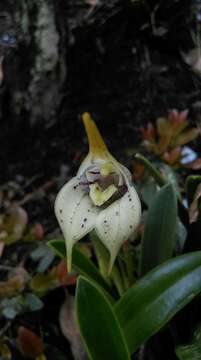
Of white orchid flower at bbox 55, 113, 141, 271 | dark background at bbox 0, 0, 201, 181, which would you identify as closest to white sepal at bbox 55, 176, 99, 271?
white orchid flower at bbox 55, 113, 141, 271

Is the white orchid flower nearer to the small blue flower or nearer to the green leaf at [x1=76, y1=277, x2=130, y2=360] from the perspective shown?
the green leaf at [x1=76, y1=277, x2=130, y2=360]

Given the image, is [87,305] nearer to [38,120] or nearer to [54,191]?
[54,191]

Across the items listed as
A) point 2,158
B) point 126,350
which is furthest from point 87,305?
point 2,158

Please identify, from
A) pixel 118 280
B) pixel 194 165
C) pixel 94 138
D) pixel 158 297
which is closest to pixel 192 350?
pixel 158 297

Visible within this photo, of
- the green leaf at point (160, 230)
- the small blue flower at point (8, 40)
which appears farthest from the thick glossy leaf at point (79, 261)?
the small blue flower at point (8, 40)

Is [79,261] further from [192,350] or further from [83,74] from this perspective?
[83,74]

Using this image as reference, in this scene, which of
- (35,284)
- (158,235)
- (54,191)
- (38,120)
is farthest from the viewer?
(38,120)
